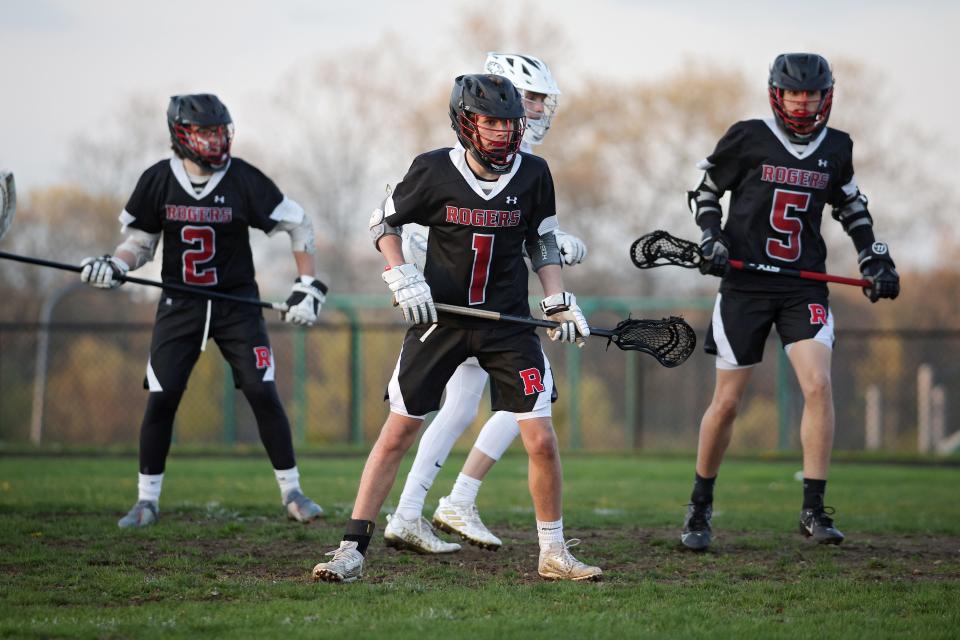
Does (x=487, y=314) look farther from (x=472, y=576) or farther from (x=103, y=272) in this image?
(x=103, y=272)

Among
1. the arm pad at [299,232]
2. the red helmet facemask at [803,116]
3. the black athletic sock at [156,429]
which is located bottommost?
the black athletic sock at [156,429]

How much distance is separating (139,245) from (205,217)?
1.49 ft

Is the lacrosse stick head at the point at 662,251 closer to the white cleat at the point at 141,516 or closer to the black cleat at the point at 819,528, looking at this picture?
the black cleat at the point at 819,528

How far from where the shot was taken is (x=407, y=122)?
90.5 feet

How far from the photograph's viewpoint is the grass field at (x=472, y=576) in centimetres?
401

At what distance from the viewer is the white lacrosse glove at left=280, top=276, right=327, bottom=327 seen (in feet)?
21.5

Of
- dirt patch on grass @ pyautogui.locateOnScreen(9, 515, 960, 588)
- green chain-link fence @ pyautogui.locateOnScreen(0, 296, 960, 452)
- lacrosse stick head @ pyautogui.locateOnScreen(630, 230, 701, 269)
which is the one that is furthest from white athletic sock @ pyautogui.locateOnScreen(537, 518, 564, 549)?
green chain-link fence @ pyautogui.locateOnScreen(0, 296, 960, 452)

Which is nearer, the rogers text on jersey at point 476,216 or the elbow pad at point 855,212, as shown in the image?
the rogers text on jersey at point 476,216

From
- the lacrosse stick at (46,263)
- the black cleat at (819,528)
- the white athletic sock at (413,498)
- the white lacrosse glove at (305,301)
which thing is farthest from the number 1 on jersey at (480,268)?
the black cleat at (819,528)

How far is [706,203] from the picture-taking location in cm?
622

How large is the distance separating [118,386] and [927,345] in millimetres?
14876

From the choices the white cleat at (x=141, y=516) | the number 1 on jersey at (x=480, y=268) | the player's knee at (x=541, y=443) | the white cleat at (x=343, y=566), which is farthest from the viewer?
the white cleat at (x=141, y=516)

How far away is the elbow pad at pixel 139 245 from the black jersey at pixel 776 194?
324 centimetres

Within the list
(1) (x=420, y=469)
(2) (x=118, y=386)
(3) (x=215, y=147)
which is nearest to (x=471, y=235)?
(1) (x=420, y=469)
